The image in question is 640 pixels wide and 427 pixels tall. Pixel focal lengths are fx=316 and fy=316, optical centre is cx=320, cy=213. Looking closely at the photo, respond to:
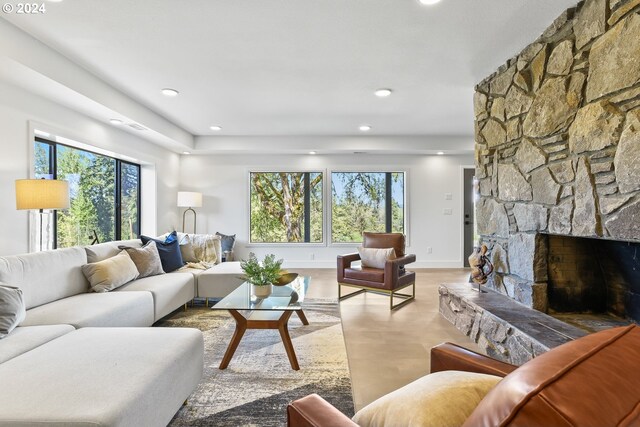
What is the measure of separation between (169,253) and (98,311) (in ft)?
5.25

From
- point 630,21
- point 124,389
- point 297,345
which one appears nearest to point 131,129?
point 297,345

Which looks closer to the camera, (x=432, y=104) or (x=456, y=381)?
(x=456, y=381)

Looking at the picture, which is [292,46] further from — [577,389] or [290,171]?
[290,171]

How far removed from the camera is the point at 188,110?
13.7 feet

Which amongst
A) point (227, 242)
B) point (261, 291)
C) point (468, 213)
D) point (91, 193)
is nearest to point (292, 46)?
point (261, 291)

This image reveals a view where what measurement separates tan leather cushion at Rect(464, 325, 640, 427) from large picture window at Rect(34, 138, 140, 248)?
4.10 m

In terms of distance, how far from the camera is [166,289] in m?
3.12

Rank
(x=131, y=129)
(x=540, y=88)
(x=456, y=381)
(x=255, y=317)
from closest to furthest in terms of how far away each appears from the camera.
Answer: (x=456, y=381), (x=540, y=88), (x=255, y=317), (x=131, y=129)

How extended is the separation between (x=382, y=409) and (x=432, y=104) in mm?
3817

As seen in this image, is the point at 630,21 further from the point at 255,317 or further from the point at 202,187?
the point at 202,187

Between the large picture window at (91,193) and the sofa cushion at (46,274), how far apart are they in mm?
916

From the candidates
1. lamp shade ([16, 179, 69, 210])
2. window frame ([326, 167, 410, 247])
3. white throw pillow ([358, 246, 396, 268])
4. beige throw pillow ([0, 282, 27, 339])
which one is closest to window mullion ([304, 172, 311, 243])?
window frame ([326, 167, 410, 247])

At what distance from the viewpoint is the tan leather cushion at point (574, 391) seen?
0.49 m

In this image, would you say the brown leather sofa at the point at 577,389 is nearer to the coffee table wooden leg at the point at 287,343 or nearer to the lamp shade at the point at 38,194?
the coffee table wooden leg at the point at 287,343
